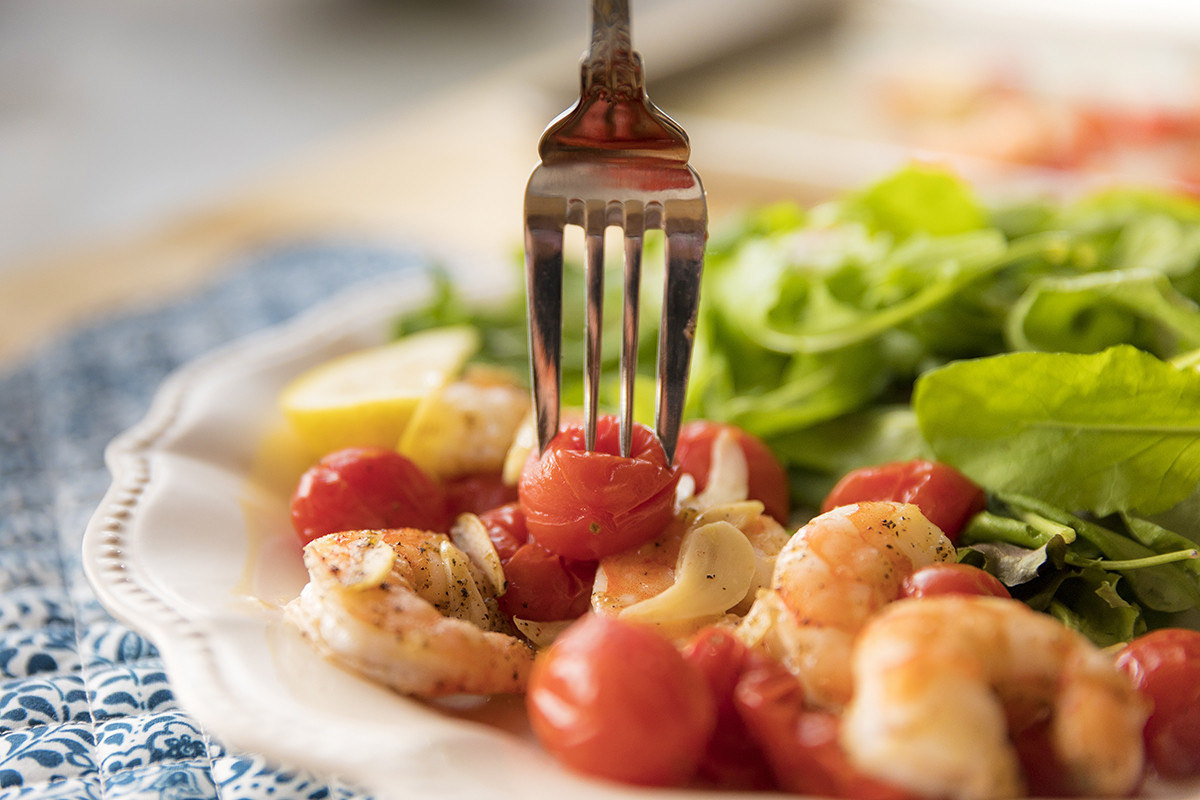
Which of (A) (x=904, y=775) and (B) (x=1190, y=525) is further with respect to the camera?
(B) (x=1190, y=525)

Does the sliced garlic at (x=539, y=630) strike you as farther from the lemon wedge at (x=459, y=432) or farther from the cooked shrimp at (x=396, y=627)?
the lemon wedge at (x=459, y=432)

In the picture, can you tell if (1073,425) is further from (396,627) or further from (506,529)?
(396,627)

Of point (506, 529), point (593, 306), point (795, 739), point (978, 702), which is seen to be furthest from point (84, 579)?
point (978, 702)

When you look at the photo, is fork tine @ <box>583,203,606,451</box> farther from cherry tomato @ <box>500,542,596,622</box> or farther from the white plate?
the white plate

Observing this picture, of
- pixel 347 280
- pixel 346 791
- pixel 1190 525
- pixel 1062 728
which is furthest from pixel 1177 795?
pixel 347 280

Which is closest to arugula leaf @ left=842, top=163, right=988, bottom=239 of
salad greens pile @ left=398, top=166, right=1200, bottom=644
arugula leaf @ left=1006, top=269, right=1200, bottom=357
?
salad greens pile @ left=398, top=166, right=1200, bottom=644

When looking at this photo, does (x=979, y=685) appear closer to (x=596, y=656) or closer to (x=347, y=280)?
(x=596, y=656)

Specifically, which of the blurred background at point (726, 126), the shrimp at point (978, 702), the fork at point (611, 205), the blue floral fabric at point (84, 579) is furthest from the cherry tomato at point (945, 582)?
the blurred background at point (726, 126)
